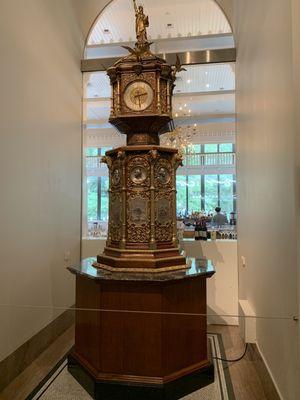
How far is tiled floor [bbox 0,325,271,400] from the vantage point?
250cm

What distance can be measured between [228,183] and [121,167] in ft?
18.2

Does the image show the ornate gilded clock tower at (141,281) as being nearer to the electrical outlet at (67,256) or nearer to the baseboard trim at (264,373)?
the baseboard trim at (264,373)

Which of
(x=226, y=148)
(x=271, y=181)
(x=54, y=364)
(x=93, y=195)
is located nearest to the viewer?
(x=271, y=181)

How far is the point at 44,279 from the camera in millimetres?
3287

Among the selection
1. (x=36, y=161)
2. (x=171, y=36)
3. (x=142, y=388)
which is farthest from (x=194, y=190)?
(x=142, y=388)

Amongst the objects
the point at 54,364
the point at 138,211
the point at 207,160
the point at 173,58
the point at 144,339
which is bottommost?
the point at 54,364

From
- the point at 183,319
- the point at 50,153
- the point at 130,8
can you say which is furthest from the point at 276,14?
the point at 130,8

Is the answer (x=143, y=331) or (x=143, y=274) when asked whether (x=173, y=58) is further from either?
(x=143, y=331)

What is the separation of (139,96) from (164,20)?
9.20 feet

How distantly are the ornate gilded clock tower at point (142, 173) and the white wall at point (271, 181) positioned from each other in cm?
71

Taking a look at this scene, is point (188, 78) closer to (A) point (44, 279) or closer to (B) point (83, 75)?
(B) point (83, 75)

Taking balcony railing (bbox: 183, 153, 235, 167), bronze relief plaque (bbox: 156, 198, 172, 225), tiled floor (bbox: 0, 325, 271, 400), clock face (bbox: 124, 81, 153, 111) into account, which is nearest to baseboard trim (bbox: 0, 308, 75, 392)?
tiled floor (bbox: 0, 325, 271, 400)

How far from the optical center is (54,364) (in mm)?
2949

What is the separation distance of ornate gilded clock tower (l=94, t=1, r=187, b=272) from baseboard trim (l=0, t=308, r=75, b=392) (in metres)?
1.07
